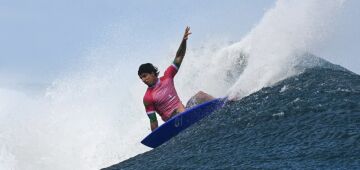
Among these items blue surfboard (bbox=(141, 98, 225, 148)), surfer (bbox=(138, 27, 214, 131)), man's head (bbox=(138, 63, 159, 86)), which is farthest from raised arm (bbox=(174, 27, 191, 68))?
blue surfboard (bbox=(141, 98, 225, 148))

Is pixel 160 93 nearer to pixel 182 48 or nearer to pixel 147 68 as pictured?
pixel 147 68

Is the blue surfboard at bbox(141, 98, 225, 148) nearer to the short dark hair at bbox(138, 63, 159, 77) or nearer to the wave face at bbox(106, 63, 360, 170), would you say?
the wave face at bbox(106, 63, 360, 170)

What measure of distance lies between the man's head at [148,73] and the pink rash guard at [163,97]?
0.57 feet

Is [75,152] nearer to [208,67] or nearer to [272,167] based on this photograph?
[208,67]

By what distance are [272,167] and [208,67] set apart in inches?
611

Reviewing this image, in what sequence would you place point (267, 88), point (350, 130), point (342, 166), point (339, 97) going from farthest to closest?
point (267, 88) → point (339, 97) → point (350, 130) → point (342, 166)

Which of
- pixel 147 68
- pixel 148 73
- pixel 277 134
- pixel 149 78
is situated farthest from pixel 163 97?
pixel 277 134

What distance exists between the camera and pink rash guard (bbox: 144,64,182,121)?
42.0ft

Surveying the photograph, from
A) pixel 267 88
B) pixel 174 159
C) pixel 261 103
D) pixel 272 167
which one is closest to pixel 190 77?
pixel 267 88

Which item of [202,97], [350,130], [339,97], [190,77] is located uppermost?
[190,77]

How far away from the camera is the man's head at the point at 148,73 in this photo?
12.5 metres

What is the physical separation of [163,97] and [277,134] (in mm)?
3259

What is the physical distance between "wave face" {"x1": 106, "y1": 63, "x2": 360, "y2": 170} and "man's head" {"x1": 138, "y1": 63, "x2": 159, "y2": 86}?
1.32 metres

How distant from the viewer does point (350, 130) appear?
31.9ft
